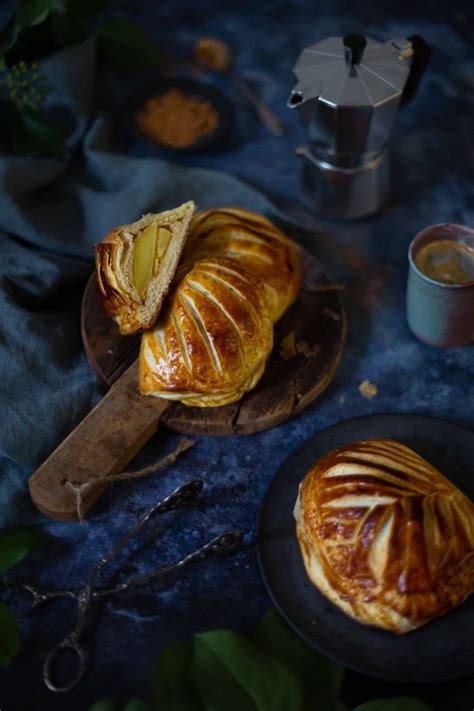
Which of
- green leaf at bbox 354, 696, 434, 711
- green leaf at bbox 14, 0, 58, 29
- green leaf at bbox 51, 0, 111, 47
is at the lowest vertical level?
green leaf at bbox 354, 696, 434, 711

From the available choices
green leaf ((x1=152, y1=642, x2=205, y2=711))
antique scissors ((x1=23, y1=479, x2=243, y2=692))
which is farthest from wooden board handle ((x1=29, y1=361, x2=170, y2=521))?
green leaf ((x1=152, y1=642, x2=205, y2=711))

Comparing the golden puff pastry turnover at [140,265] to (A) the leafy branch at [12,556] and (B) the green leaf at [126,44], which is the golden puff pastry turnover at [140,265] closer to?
(A) the leafy branch at [12,556]

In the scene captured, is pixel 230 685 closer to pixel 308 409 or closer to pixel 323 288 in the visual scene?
pixel 308 409

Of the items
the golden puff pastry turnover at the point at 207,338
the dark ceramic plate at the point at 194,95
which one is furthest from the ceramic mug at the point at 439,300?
the dark ceramic plate at the point at 194,95

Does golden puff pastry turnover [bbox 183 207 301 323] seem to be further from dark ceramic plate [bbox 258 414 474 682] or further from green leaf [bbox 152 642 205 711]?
green leaf [bbox 152 642 205 711]

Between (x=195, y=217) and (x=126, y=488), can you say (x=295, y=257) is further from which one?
(x=126, y=488)

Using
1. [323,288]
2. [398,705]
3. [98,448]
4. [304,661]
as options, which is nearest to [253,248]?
[323,288]

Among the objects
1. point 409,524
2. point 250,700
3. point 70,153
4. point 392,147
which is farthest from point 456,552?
point 70,153
